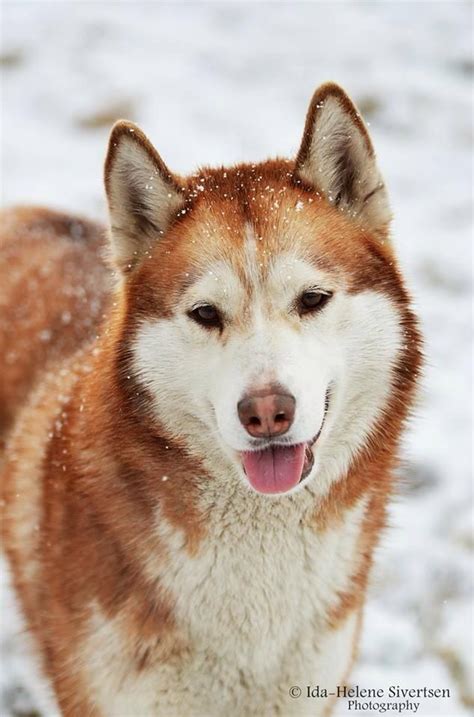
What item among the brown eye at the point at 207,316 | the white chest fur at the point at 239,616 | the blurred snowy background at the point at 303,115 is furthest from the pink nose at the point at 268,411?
the blurred snowy background at the point at 303,115

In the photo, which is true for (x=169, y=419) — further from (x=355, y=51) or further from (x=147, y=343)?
(x=355, y=51)

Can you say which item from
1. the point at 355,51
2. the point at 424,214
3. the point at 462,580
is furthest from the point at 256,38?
the point at 462,580

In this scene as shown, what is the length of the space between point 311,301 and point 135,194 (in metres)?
0.57

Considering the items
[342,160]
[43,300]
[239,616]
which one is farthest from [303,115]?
[239,616]

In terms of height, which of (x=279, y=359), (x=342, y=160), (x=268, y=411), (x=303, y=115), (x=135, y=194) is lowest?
(x=268, y=411)

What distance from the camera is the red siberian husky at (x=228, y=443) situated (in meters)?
2.36

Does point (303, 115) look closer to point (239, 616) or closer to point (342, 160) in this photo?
point (342, 160)

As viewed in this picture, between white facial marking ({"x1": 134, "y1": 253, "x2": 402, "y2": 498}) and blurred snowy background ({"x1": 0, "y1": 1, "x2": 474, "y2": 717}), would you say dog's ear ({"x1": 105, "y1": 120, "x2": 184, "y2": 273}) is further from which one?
blurred snowy background ({"x1": 0, "y1": 1, "x2": 474, "y2": 717})

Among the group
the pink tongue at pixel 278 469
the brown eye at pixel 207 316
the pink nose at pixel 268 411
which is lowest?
the pink tongue at pixel 278 469

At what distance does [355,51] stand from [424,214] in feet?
6.78

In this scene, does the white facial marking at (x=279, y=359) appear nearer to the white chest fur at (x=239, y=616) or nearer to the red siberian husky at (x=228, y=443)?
the red siberian husky at (x=228, y=443)

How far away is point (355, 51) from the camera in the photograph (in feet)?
24.5

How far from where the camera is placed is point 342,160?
2602 millimetres

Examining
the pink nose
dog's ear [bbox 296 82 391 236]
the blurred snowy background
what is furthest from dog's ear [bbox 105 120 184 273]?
the blurred snowy background
